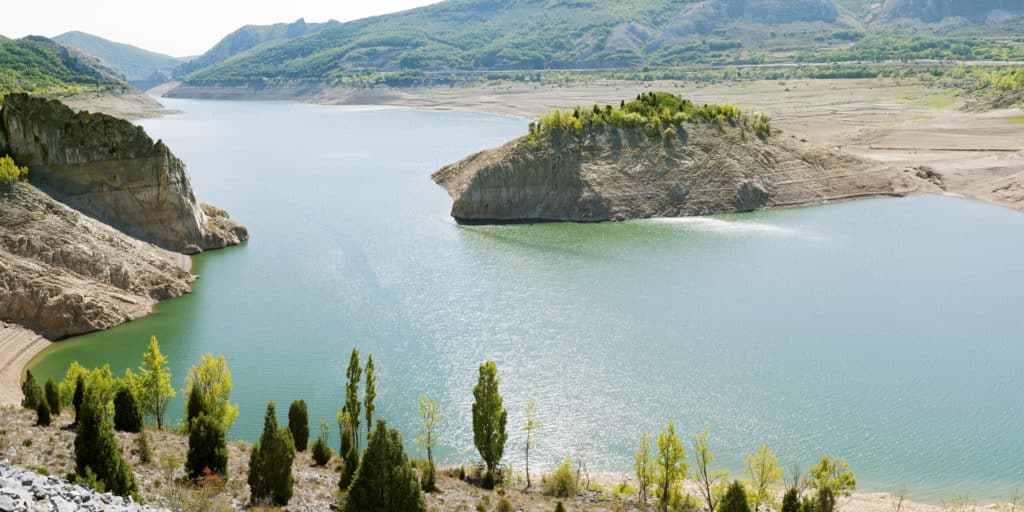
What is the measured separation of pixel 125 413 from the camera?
28906mm

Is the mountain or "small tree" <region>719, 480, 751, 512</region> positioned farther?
the mountain

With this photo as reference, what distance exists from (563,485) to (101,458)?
14257mm

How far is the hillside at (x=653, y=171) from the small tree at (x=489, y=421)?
44.2 m

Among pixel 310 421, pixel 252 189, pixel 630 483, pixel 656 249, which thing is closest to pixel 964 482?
pixel 630 483

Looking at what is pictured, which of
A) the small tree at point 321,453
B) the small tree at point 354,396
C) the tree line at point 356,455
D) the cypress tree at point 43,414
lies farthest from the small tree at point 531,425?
the cypress tree at point 43,414

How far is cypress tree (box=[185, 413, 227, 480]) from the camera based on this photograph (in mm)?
25062

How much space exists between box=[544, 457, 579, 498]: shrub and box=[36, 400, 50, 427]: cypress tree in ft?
57.8

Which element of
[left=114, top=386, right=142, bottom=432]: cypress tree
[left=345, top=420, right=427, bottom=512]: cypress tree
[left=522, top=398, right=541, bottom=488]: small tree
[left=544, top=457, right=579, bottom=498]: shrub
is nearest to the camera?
[left=345, top=420, right=427, bottom=512]: cypress tree

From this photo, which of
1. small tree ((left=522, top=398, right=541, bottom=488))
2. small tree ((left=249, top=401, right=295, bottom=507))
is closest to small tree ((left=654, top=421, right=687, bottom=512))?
small tree ((left=522, top=398, right=541, bottom=488))

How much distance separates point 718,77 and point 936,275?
150 metres

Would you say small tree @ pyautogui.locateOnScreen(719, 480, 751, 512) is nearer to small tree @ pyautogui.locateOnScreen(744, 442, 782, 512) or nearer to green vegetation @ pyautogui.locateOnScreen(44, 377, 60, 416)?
small tree @ pyautogui.locateOnScreen(744, 442, 782, 512)

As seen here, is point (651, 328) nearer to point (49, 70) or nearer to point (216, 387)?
point (216, 387)

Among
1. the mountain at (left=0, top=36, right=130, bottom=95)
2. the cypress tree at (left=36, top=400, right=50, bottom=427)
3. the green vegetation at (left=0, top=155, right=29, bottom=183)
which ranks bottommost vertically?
the cypress tree at (left=36, top=400, right=50, bottom=427)

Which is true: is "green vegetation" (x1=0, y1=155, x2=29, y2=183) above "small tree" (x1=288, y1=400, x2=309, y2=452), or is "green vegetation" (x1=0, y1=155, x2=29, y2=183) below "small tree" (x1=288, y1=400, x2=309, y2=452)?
above
